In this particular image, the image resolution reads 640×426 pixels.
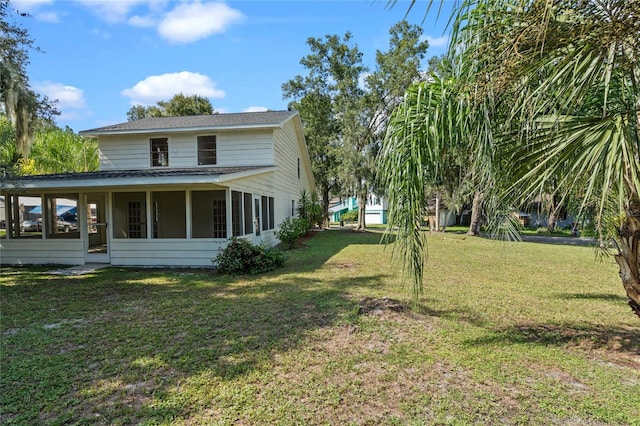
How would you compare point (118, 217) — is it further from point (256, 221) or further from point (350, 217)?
point (350, 217)

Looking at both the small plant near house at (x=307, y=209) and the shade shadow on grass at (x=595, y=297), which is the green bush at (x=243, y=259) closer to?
the shade shadow on grass at (x=595, y=297)

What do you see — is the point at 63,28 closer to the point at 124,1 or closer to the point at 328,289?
the point at 124,1

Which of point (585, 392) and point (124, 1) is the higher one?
point (124, 1)

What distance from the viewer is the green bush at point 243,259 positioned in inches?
347

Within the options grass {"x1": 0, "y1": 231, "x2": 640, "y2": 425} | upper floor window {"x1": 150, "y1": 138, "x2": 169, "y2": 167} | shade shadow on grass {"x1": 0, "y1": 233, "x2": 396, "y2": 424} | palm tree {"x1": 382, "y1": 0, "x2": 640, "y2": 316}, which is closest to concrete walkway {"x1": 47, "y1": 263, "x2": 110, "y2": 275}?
shade shadow on grass {"x1": 0, "y1": 233, "x2": 396, "y2": 424}

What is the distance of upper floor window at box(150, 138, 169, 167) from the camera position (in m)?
13.8

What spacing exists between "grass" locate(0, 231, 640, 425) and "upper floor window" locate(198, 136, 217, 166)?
23.0 feet

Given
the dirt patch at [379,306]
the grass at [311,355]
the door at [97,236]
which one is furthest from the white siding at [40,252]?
the dirt patch at [379,306]

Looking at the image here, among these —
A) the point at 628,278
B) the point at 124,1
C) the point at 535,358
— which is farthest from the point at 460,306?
the point at 124,1

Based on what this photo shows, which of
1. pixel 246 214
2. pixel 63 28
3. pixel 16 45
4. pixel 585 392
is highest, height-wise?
pixel 63 28

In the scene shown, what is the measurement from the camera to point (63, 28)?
846 cm

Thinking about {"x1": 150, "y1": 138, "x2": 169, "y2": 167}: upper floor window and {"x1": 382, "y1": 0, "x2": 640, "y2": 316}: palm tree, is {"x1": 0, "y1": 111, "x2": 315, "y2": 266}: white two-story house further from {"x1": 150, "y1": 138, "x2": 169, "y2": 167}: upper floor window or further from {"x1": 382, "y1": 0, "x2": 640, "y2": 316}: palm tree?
{"x1": 382, "y1": 0, "x2": 640, "y2": 316}: palm tree

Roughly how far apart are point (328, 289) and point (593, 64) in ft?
18.1

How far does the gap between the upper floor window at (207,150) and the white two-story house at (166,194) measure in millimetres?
39
